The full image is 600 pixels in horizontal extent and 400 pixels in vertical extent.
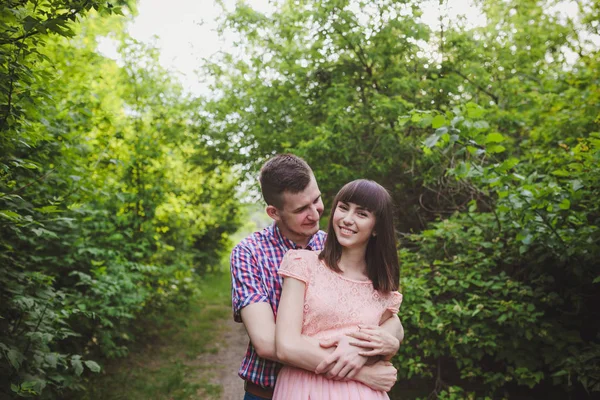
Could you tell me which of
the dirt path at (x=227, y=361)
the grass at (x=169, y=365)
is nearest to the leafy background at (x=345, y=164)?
the grass at (x=169, y=365)

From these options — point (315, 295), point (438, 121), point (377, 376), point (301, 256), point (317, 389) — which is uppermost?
point (438, 121)

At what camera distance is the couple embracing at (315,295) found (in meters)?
1.62

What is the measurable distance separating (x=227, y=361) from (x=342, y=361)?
5.55 metres

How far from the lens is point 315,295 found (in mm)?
1731

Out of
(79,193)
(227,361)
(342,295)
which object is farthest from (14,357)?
(227,361)

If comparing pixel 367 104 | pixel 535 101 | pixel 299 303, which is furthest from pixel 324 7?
pixel 299 303

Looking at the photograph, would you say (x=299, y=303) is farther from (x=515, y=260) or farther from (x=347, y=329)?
(x=515, y=260)

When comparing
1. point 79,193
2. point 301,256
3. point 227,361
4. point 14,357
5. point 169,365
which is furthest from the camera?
point 227,361

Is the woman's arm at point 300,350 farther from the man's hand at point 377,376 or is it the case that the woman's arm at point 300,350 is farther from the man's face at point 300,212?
the man's face at point 300,212

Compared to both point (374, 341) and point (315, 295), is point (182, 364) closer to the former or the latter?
point (315, 295)

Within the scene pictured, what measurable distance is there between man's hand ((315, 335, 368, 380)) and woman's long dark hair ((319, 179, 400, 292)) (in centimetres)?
31

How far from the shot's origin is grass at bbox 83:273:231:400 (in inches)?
A: 204

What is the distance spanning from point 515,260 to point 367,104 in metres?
3.12

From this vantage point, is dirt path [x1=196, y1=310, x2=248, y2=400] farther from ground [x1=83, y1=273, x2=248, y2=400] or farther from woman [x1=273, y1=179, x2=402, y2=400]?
woman [x1=273, y1=179, x2=402, y2=400]
